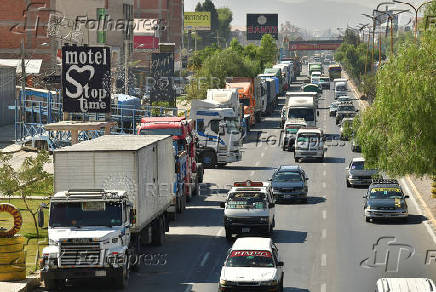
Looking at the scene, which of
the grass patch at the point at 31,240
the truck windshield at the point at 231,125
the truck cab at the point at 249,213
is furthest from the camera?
the truck windshield at the point at 231,125

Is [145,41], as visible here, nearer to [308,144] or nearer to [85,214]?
[308,144]

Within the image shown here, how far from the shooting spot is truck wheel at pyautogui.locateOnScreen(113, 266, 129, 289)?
27.8m

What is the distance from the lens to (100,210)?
2825 cm

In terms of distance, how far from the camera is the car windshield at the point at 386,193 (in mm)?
40987

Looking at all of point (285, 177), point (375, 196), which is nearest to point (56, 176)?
point (375, 196)

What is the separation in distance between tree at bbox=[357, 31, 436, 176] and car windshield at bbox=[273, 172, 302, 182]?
35.0 feet

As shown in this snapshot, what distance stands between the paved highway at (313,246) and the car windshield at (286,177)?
1.41 m

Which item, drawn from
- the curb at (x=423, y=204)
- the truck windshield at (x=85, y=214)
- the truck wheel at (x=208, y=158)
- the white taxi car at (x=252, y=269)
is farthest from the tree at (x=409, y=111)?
the truck wheel at (x=208, y=158)

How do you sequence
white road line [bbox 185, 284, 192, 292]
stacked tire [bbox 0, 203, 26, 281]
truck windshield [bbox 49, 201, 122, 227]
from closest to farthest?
1. white road line [bbox 185, 284, 192, 292]
2. truck windshield [bbox 49, 201, 122, 227]
3. stacked tire [bbox 0, 203, 26, 281]

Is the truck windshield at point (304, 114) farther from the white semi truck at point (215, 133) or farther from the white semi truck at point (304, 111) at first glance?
the white semi truck at point (215, 133)

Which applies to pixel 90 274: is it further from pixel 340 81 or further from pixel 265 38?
pixel 265 38

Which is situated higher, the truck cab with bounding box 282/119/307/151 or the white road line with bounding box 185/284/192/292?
the white road line with bounding box 185/284/192/292

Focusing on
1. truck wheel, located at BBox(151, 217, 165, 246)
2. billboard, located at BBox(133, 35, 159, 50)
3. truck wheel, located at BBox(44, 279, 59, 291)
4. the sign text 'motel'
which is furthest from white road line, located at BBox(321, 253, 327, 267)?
billboard, located at BBox(133, 35, 159, 50)

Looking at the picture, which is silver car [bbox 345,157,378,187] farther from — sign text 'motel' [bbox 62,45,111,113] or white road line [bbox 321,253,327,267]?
white road line [bbox 321,253,327,267]
